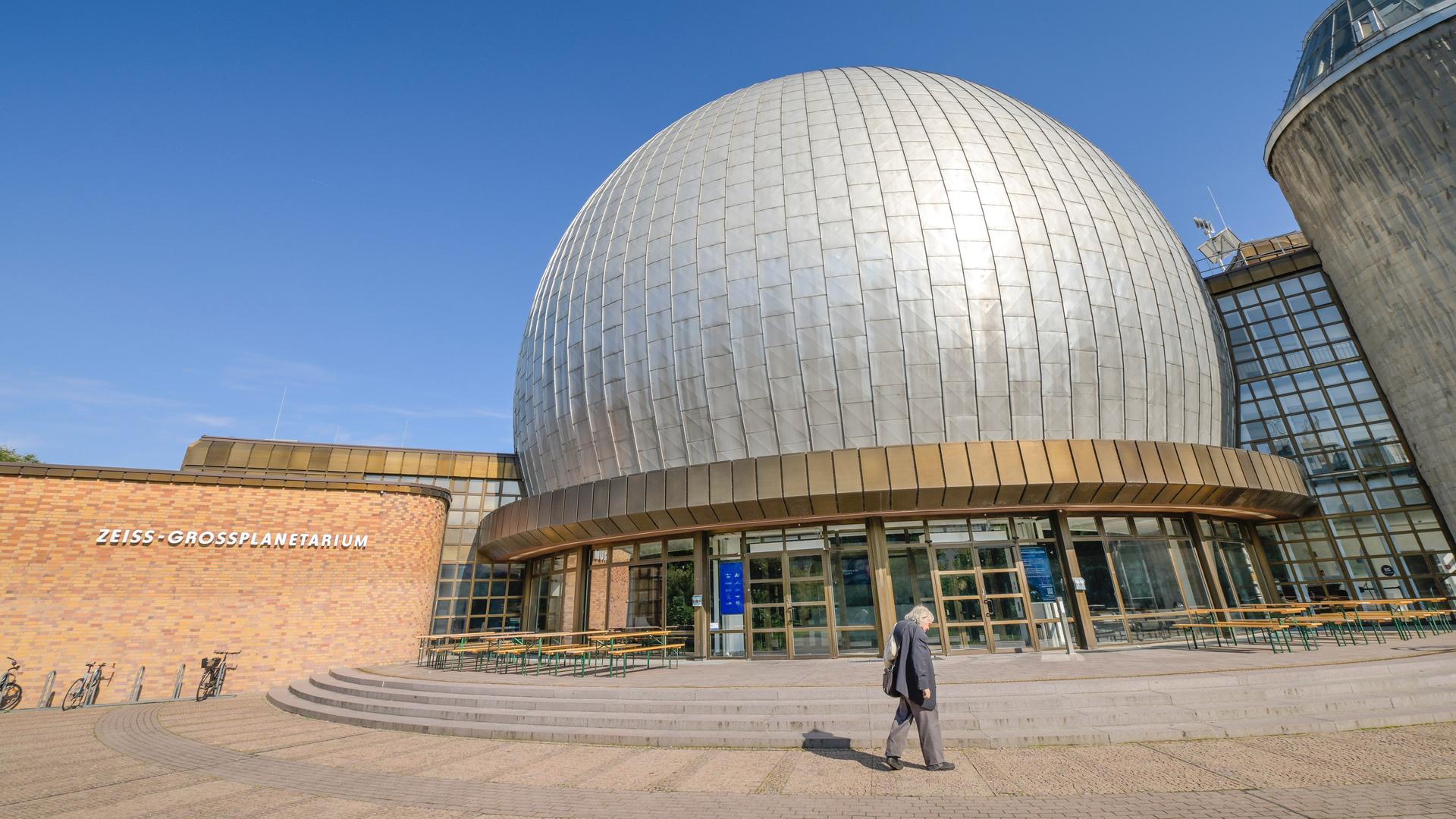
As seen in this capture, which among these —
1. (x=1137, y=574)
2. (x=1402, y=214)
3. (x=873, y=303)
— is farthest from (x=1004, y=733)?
(x=1402, y=214)

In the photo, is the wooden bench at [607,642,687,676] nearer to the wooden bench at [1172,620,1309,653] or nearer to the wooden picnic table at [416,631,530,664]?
the wooden picnic table at [416,631,530,664]

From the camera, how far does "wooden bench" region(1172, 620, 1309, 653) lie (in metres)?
12.4

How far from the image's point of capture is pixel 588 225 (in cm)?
2358

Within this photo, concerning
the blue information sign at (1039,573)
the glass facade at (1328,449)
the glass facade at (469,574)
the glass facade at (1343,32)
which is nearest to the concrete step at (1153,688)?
the blue information sign at (1039,573)

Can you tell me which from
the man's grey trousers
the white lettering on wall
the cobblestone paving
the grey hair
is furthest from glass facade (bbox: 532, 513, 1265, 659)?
the white lettering on wall

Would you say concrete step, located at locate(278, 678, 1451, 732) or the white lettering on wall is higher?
the white lettering on wall

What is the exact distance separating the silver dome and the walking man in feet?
31.7

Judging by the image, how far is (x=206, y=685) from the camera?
51.3 ft

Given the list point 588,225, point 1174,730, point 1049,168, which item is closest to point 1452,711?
point 1174,730

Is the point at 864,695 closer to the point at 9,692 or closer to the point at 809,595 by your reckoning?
the point at 809,595

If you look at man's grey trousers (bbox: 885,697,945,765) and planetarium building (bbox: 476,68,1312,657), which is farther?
planetarium building (bbox: 476,68,1312,657)

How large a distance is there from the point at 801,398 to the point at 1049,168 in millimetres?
12165

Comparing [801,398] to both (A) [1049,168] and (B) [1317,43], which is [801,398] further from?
(B) [1317,43]

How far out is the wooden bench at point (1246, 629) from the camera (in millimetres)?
12430
